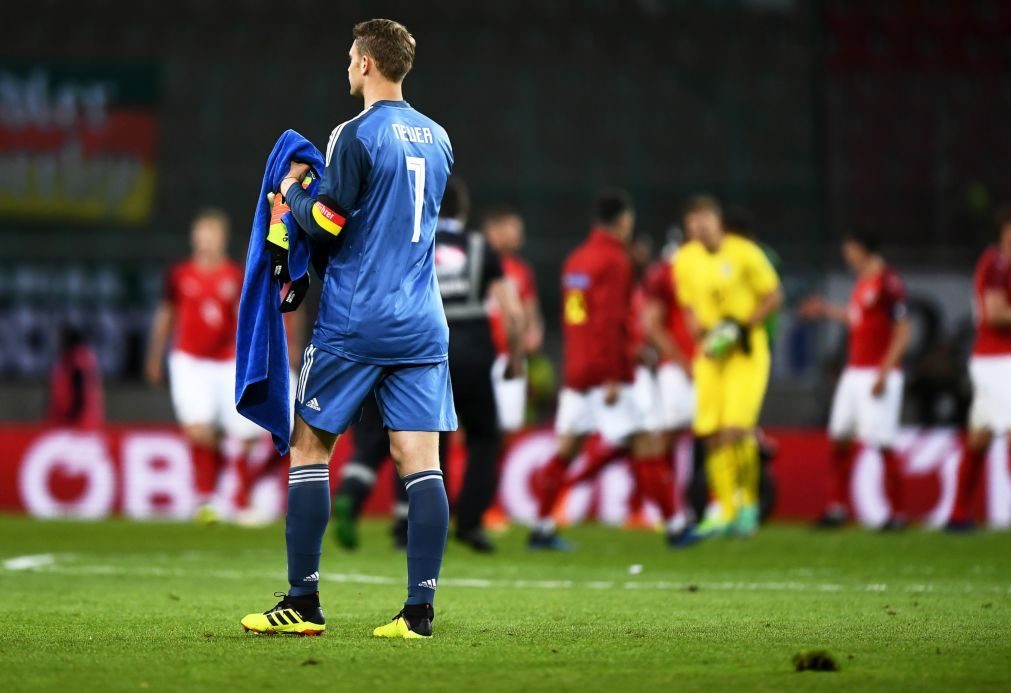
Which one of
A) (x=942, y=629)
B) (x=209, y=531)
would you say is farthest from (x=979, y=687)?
(x=209, y=531)

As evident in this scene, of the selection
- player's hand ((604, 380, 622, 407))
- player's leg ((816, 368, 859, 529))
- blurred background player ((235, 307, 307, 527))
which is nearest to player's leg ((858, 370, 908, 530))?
player's leg ((816, 368, 859, 529))

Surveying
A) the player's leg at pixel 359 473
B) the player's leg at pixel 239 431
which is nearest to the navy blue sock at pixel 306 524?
the player's leg at pixel 359 473

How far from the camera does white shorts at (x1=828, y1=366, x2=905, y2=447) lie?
13602mm

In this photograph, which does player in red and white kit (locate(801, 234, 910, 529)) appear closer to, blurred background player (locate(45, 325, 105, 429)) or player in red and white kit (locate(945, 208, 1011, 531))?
player in red and white kit (locate(945, 208, 1011, 531))

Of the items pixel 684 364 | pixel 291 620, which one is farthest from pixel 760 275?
pixel 291 620

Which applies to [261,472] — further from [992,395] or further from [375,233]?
[375,233]

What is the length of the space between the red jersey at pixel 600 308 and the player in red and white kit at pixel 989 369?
110 inches

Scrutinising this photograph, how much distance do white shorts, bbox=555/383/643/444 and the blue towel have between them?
18.4 ft

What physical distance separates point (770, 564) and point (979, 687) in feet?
16.4

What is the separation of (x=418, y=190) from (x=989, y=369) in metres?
7.81

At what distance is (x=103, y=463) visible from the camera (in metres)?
15.1

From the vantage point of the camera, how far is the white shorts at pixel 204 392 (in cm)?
1365

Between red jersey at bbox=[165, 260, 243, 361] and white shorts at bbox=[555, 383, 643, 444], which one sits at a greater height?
red jersey at bbox=[165, 260, 243, 361]

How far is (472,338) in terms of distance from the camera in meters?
10.5
